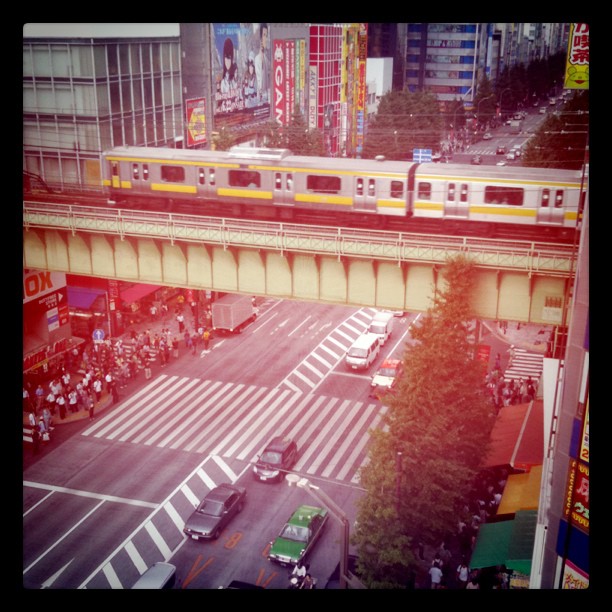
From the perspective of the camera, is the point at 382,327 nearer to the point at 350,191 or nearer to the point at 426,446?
the point at 350,191

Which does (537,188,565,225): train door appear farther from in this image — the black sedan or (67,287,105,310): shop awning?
(67,287,105,310): shop awning

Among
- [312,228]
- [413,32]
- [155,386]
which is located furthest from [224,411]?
[413,32]

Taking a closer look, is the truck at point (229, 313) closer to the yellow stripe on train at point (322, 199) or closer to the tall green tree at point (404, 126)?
the yellow stripe on train at point (322, 199)

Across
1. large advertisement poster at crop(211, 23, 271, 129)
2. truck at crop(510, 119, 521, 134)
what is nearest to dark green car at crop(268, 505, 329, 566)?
large advertisement poster at crop(211, 23, 271, 129)

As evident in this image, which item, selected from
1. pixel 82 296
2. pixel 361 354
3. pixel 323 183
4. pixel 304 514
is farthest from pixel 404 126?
pixel 304 514

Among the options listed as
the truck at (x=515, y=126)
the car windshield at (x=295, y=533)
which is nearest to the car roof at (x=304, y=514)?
the car windshield at (x=295, y=533)
